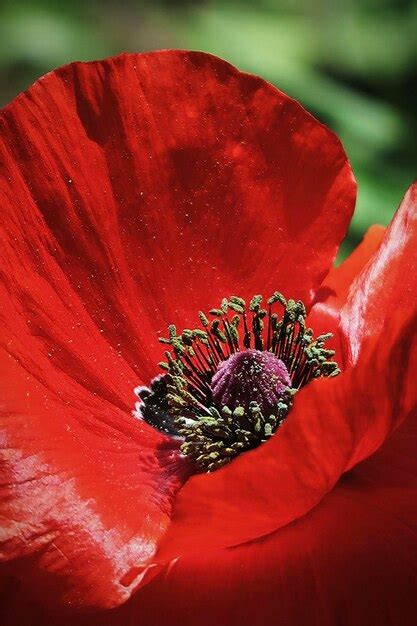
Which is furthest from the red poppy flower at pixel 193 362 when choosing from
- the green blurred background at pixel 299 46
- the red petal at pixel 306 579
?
the green blurred background at pixel 299 46


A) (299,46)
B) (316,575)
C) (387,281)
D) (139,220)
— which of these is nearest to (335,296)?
(387,281)

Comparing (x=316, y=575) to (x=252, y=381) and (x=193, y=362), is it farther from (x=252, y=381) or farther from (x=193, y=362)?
(x=193, y=362)

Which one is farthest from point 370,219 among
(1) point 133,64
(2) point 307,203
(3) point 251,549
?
(3) point 251,549

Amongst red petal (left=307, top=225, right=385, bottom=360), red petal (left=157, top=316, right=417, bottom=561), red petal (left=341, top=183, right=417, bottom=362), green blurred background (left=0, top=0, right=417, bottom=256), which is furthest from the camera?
green blurred background (left=0, top=0, right=417, bottom=256)

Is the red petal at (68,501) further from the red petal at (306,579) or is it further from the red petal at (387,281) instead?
the red petal at (387,281)

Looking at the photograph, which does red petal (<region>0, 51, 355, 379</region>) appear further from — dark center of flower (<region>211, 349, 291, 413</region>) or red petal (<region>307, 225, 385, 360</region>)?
dark center of flower (<region>211, 349, 291, 413</region>)

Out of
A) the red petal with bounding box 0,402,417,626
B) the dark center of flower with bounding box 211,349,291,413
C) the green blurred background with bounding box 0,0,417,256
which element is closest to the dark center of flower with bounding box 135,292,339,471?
the dark center of flower with bounding box 211,349,291,413
